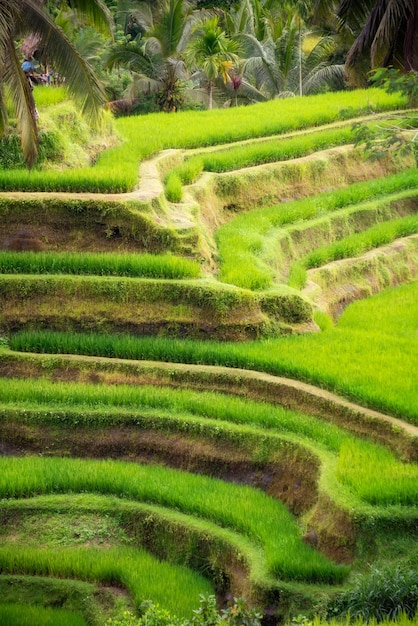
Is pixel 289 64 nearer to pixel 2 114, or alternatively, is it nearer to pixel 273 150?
pixel 273 150

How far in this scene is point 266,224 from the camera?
13.7 metres

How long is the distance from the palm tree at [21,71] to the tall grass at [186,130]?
3.13 ft

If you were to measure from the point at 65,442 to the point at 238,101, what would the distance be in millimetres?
18466

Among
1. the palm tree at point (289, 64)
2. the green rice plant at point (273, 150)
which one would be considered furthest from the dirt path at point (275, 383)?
the palm tree at point (289, 64)

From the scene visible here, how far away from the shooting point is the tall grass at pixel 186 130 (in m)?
12.2

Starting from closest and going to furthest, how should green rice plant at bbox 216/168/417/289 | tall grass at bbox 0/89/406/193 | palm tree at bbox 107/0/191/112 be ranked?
green rice plant at bbox 216/168/417/289 → tall grass at bbox 0/89/406/193 → palm tree at bbox 107/0/191/112

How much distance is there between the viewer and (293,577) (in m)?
7.55

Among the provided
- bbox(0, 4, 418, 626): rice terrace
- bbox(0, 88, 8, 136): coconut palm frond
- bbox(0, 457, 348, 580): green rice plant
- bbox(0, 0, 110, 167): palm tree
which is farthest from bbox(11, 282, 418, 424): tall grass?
bbox(0, 88, 8, 136): coconut palm frond

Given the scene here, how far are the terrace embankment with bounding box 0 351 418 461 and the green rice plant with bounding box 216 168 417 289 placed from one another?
5.34 feet

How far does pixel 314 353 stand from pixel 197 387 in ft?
3.73

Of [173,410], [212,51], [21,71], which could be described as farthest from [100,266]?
[212,51]

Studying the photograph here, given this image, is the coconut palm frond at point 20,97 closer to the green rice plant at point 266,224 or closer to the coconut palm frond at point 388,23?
the green rice plant at point 266,224

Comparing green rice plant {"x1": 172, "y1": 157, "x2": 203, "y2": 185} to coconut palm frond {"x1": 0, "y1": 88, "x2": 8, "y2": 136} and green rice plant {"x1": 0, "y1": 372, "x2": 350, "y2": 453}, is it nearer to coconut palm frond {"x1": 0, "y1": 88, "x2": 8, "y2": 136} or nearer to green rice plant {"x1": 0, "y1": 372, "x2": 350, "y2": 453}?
coconut palm frond {"x1": 0, "y1": 88, "x2": 8, "y2": 136}

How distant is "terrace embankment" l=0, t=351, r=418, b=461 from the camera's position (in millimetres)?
9219
